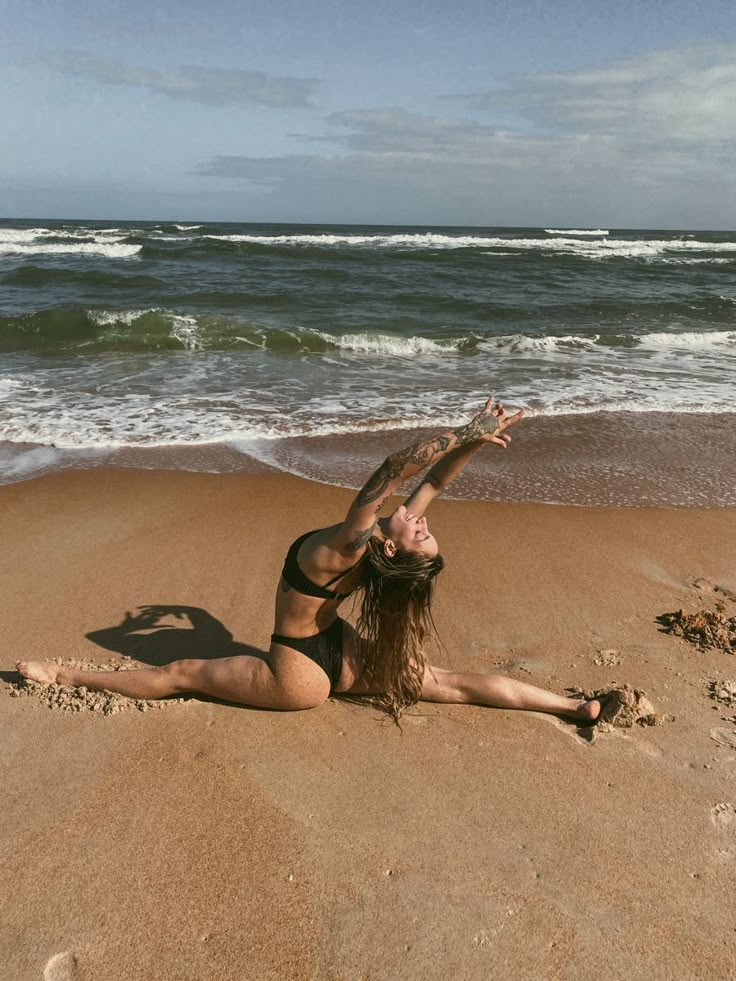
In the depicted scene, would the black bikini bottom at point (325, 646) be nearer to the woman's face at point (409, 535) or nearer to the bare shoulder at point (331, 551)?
the bare shoulder at point (331, 551)

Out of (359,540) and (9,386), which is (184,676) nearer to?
(359,540)

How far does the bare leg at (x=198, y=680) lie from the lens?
3203 mm

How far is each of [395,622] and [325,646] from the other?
1.18ft

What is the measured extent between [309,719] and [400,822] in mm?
721

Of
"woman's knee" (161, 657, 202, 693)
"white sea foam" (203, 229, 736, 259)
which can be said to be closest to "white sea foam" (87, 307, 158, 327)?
"woman's knee" (161, 657, 202, 693)

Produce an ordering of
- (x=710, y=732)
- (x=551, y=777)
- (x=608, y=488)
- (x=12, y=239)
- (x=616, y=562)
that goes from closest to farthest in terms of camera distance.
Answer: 1. (x=551, y=777)
2. (x=710, y=732)
3. (x=616, y=562)
4. (x=608, y=488)
5. (x=12, y=239)

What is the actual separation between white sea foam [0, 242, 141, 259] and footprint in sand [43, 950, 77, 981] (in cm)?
2808

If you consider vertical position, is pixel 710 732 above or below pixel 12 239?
below

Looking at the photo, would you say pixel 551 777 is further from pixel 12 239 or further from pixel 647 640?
pixel 12 239

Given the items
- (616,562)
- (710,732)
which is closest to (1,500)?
(616,562)

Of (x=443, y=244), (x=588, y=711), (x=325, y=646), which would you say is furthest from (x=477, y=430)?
(x=443, y=244)

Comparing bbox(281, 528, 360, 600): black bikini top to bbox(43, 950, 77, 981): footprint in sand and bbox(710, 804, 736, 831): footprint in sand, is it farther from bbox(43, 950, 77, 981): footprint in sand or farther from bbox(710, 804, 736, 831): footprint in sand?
bbox(710, 804, 736, 831): footprint in sand

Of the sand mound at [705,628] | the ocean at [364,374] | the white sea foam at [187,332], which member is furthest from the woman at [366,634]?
the white sea foam at [187,332]

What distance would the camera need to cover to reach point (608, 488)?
6152 millimetres
